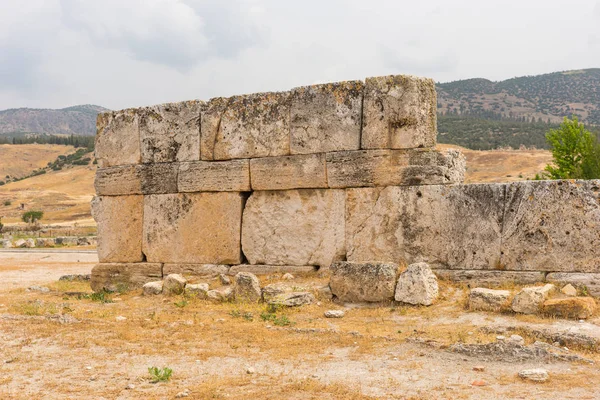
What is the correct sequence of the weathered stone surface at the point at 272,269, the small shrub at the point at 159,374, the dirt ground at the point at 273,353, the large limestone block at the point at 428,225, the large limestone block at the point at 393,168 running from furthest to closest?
the weathered stone surface at the point at 272,269
the large limestone block at the point at 393,168
the large limestone block at the point at 428,225
the small shrub at the point at 159,374
the dirt ground at the point at 273,353

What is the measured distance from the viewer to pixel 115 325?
6.89m

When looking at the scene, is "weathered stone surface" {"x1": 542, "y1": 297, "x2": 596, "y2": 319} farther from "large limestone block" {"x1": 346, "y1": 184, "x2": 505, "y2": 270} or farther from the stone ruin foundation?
"large limestone block" {"x1": 346, "y1": 184, "x2": 505, "y2": 270}

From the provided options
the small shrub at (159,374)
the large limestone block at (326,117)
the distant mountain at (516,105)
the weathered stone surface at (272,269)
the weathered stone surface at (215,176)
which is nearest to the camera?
the small shrub at (159,374)

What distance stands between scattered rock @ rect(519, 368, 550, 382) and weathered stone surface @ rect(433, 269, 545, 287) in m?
2.74

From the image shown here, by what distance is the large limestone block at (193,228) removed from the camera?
30.0 feet

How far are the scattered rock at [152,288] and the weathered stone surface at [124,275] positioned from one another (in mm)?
727

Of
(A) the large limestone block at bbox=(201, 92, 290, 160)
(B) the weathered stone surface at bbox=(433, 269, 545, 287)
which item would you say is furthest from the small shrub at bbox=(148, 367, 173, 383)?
(A) the large limestone block at bbox=(201, 92, 290, 160)

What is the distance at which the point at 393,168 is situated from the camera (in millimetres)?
8039

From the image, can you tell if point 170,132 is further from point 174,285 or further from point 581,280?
point 581,280

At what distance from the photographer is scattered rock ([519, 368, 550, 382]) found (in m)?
4.43

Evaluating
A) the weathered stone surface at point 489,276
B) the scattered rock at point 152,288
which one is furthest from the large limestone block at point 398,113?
the scattered rock at point 152,288

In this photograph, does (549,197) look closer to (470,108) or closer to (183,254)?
(183,254)

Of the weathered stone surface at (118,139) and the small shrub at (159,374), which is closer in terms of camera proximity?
the small shrub at (159,374)

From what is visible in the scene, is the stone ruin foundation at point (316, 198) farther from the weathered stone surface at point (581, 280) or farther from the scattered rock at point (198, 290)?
the scattered rock at point (198, 290)
